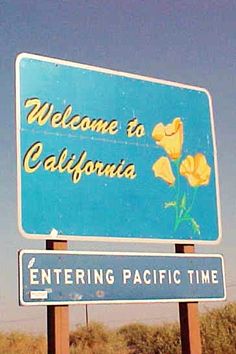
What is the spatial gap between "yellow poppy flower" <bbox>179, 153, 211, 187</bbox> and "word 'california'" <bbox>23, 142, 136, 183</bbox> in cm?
74

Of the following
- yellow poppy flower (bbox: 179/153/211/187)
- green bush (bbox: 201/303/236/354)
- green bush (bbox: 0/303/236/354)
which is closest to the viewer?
yellow poppy flower (bbox: 179/153/211/187)

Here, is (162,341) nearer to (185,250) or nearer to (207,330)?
(207,330)

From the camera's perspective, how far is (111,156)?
794 centimetres

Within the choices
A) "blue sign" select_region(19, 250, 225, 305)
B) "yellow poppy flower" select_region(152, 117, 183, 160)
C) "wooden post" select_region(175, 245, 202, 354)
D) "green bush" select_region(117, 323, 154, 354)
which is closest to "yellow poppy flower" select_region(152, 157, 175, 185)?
"yellow poppy flower" select_region(152, 117, 183, 160)

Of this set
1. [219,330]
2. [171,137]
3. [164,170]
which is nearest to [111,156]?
[164,170]

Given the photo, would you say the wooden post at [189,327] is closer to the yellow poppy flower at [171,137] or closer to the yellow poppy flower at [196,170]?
the yellow poppy flower at [196,170]

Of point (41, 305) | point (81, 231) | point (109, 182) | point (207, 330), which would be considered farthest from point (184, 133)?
point (207, 330)

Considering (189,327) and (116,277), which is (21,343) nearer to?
(189,327)

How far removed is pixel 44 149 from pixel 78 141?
45 cm

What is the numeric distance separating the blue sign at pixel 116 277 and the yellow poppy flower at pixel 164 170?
0.85 meters

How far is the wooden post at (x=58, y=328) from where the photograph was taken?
6.94 m

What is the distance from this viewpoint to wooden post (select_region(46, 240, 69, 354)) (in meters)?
6.94

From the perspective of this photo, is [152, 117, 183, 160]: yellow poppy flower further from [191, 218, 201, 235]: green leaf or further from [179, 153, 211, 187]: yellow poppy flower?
[191, 218, 201, 235]: green leaf

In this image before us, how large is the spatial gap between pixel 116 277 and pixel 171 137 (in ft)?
5.97
